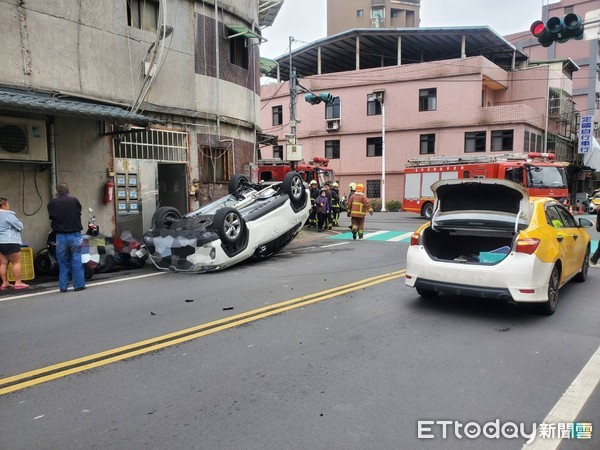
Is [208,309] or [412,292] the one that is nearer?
[208,309]

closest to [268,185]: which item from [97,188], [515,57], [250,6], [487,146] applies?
[97,188]

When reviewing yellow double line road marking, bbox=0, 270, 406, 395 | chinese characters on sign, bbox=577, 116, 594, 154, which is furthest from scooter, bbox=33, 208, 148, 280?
chinese characters on sign, bbox=577, 116, 594, 154

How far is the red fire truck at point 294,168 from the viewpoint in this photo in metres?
19.3

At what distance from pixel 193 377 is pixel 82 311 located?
10.5 ft

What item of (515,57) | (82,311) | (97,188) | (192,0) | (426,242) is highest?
(515,57)

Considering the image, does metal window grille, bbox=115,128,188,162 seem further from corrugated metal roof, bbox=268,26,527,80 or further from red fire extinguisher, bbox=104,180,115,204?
corrugated metal roof, bbox=268,26,527,80

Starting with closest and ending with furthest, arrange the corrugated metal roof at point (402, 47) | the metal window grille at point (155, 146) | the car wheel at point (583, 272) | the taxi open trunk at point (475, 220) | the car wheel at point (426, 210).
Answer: the taxi open trunk at point (475, 220) → the car wheel at point (583, 272) → the metal window grille at point (155, 146) → the car wheel at point (426, 210) → the corrugated metal roof at point (402, 47)

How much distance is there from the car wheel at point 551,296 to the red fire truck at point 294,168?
44.6ft

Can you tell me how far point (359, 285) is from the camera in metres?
7.79

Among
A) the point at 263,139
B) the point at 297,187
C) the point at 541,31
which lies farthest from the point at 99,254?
the point at 541,31

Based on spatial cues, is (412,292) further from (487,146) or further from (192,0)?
(487,146)

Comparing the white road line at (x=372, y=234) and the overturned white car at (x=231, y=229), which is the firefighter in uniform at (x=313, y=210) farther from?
the overturned white car at (x=231, y=229)

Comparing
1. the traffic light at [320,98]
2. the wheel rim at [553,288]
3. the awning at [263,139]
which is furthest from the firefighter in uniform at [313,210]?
the wheel rim at [553,288]

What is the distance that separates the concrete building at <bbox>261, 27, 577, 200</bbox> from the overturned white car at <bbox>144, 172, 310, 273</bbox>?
2329 centimetres
